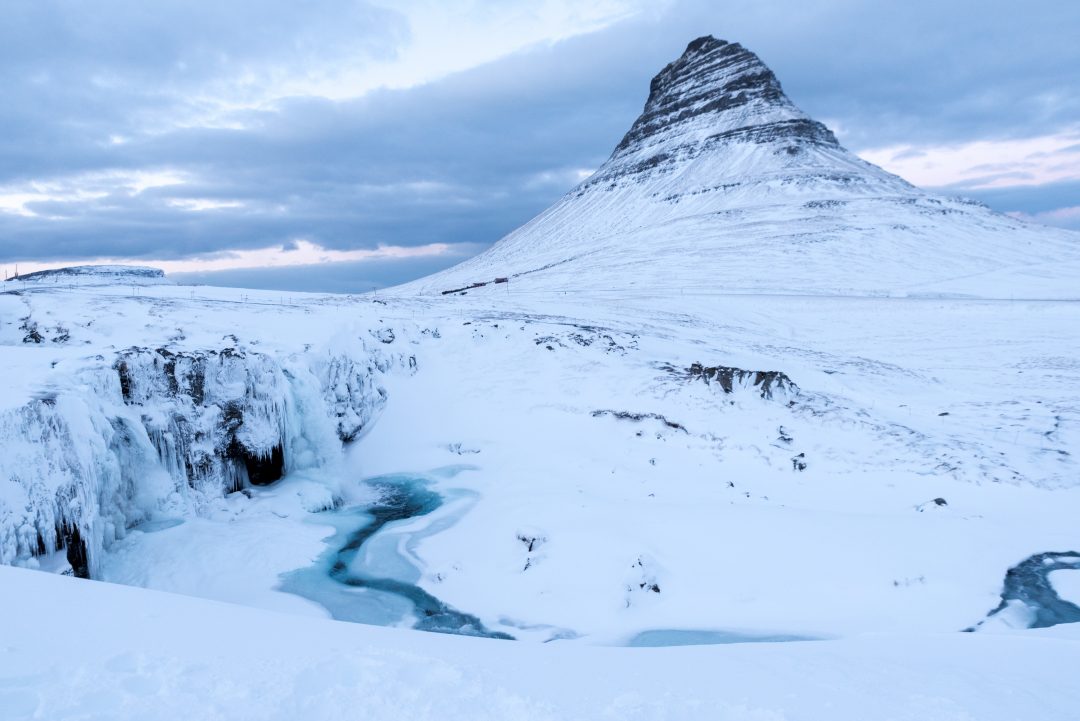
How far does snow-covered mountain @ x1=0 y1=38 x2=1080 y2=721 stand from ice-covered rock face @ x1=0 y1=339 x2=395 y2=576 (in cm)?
6

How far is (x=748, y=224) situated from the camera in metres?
69.8

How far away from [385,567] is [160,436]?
5.38m

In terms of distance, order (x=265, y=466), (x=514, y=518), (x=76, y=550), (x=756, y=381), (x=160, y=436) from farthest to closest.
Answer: (x=756, y=381) < (x=265, y=466) < (x=160, y=436) < (x=514, y=518) < (x=76, y=550)

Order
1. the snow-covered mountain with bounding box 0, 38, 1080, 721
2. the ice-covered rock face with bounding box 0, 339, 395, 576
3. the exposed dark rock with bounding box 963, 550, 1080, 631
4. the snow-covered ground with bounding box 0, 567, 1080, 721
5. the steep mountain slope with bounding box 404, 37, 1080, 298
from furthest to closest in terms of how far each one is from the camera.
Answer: the steep mountain slope with bounding box 404, 37, 1080, 298, the ice-covered rock face with bounding box 0, 339, 395, 576, the exposed dark rock with bounding box 963, 550, 1080, 631, the snow-covered mountain with bounding box 0, 38, 1080, 721, the snow-covered ground with bounding box 0, 567, 1080, 721

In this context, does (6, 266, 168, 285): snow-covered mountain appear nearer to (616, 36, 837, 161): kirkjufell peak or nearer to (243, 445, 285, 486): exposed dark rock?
(243, 445, 285, 486): exposed dark rock

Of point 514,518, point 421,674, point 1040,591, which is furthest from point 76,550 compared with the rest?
point 1040,591

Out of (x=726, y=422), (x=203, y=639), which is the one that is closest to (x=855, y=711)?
(x=203, y=639)

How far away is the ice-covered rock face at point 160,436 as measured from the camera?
8812 mm

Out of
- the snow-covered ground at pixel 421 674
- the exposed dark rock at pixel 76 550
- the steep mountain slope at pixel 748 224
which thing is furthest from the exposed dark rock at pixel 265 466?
the steep mountain slope at pixel 748 224

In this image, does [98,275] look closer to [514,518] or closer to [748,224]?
[514,518]

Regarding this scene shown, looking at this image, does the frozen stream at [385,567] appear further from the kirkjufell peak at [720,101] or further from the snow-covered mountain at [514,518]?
the kirkjufell peak at [720,101]

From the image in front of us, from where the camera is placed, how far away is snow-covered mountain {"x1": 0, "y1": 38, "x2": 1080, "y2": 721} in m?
4.08

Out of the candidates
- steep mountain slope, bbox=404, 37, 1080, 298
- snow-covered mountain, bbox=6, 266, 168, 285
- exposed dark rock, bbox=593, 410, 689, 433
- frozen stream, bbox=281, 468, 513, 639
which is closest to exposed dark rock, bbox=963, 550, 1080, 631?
frozen stream, bbox=281, 468, 513, 639

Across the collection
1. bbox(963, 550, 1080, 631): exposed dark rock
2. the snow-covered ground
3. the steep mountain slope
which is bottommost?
bbox(963, 550, 1080, 631): exposed dark rock
